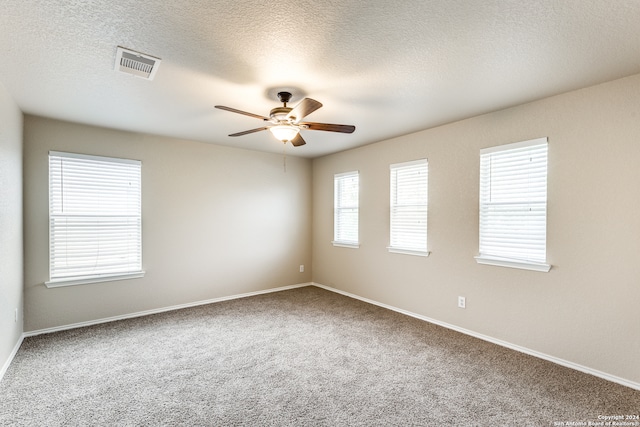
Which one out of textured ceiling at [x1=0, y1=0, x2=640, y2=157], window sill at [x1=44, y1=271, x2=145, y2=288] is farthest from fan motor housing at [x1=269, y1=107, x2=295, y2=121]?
window sill at [x1=44, y1=271, x2=145, y2=288]

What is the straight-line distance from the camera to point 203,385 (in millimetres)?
2520

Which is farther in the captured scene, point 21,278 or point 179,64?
point 21,278

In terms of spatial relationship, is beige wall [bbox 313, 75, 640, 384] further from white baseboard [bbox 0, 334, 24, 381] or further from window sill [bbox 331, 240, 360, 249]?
white baseboard [bbox 0, 334, 24, 381]

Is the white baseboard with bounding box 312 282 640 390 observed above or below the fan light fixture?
below

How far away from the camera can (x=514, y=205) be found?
322cm

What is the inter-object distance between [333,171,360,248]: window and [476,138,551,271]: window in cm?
205

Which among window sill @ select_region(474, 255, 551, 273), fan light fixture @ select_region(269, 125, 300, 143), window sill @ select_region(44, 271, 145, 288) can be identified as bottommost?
window sill @ select_region(44, 271, 145, 288)

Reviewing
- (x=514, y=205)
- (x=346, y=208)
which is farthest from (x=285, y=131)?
(x=346, y=208)

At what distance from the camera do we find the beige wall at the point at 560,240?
2545 millimetres

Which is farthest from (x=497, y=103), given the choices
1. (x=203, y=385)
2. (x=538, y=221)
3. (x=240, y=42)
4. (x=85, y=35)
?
(x=203, y=385)

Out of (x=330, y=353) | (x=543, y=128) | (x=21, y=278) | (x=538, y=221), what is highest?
(x=543, y=128)

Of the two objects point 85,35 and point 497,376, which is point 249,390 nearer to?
point 497,376

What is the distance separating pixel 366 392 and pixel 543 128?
2.88m

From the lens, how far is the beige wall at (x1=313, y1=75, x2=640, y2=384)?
2.54 meters
